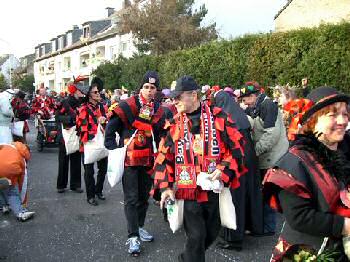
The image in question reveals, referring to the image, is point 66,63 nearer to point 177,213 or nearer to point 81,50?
point 81,50

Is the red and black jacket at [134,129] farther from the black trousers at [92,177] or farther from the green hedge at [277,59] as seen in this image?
the green hedge at [277,59]

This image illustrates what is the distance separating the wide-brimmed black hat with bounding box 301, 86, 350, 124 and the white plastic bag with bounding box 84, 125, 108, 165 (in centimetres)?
514

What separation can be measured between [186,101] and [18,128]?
7.62 m

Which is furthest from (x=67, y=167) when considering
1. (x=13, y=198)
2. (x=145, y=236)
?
(x=145, y=236)

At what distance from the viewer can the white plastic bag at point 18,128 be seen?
10508 mm

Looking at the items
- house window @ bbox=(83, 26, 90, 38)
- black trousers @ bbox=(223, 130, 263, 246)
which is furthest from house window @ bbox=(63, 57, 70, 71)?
black trousers @ bbox=(223, 130, 263, 246)

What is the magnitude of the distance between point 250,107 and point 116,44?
3743 centimetres

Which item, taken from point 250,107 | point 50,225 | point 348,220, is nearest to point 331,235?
point 348,220

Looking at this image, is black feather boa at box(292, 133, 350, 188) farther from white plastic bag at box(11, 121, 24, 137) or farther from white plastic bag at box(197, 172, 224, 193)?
white plastic bag at box(11, 121, 24, 137)

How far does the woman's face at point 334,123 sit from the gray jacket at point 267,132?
298 centimetres

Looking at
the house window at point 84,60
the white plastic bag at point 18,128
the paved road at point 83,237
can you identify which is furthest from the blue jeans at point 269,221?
the house window at point 84,60

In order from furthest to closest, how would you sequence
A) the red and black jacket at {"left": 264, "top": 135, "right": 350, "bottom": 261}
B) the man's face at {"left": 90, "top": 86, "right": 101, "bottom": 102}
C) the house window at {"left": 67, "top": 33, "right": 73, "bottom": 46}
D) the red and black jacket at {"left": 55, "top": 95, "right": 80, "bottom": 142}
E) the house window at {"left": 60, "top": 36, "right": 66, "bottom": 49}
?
the house window at {"left": 60, "top": 36, "right": 66, "bottom": 49} → the house window at {"left": 67, "top": 33, "right": 73, "bottom": 46} → the red and black jacket at {"left": 55, "top": 95, "right": 80, "bottom": 142} → the man's face at {"left": 90, "top": 86, "right": 101, "bottom": 102} → the red and black jacket at {"left": 264, "top": 135, "right": 350, "bottom": 261}

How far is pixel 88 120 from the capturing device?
24.5 ft

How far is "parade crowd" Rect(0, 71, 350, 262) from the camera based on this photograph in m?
2.40
